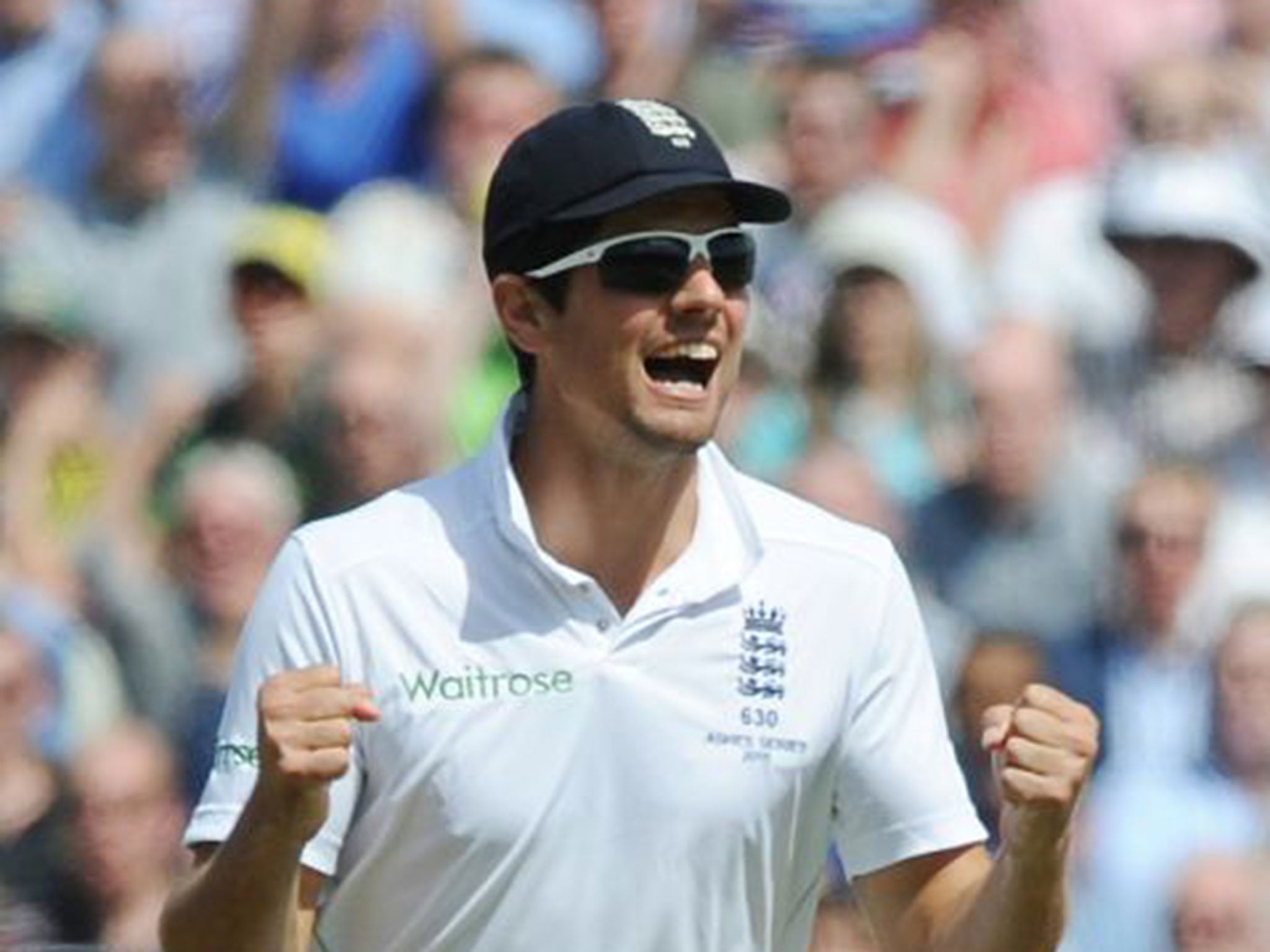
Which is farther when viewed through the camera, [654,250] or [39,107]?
[39,107]

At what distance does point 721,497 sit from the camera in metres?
4.12

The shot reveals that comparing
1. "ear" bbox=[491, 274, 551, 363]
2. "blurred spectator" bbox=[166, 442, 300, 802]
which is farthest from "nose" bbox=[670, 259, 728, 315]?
"blurred spectator" bbox=[166, 442, 300, 802]

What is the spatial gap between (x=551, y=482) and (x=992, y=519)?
3241mm

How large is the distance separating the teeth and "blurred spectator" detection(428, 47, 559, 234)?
3.46 m

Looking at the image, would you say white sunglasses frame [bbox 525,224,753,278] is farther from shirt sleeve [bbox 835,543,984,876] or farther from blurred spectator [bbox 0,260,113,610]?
blurred spectator [bbox 0,260,113,610]

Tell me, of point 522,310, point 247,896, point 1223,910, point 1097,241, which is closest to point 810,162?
point 1097,241

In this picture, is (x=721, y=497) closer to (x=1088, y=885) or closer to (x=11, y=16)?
(x=1088, y=885)

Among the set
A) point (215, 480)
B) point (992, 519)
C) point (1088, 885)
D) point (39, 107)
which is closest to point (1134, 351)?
point (992, 519)

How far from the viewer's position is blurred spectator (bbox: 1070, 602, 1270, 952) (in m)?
6.86

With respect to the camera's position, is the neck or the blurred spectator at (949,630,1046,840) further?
the blurred spectator at (949,630,1046,840)

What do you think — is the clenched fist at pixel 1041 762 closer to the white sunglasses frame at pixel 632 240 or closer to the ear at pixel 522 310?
the white sunglasses frame at pixel 632 240

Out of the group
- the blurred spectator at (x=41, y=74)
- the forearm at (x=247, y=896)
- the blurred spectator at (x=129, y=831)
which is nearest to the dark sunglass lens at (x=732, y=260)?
the forearm at (x=247, y=896)

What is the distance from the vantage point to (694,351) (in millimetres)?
3973

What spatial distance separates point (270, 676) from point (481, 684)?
0.25 metres
